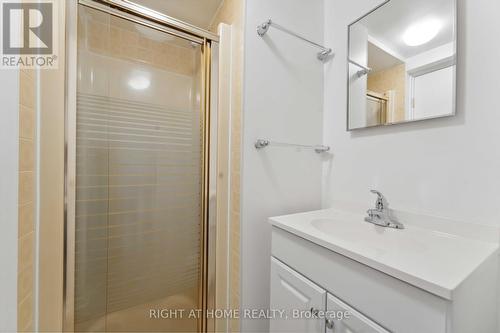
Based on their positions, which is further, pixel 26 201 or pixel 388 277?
pixel 26 201

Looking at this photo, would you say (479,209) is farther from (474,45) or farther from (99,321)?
(99,321)

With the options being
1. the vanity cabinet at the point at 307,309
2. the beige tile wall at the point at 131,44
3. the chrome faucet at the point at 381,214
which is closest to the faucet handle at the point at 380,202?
the chrome faucet at the point at 381,214

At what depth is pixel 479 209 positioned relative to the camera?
0.71 meters

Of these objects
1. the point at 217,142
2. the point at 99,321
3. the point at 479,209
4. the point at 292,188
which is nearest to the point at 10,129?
the point at 217,142

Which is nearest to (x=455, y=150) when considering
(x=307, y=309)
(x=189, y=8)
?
(x=307, y=309)

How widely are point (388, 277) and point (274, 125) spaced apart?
32.6 inches

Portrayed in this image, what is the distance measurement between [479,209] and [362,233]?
39 cm

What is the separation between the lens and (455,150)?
0.76m

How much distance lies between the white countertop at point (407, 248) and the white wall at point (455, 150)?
117 millimetres

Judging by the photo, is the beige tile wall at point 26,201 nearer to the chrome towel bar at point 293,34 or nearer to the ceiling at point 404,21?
the chrome towel bar at point 293,34

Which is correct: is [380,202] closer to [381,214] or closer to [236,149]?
[381,214]

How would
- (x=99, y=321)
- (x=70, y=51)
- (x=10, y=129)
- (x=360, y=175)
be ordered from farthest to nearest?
1. (x=360, y=175)
2. (x=99, y=321)
3. (x=70, y=51)
4. (x=10, y=129)

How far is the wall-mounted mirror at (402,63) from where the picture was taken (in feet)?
2.58

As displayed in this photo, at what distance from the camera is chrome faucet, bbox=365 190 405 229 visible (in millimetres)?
908
